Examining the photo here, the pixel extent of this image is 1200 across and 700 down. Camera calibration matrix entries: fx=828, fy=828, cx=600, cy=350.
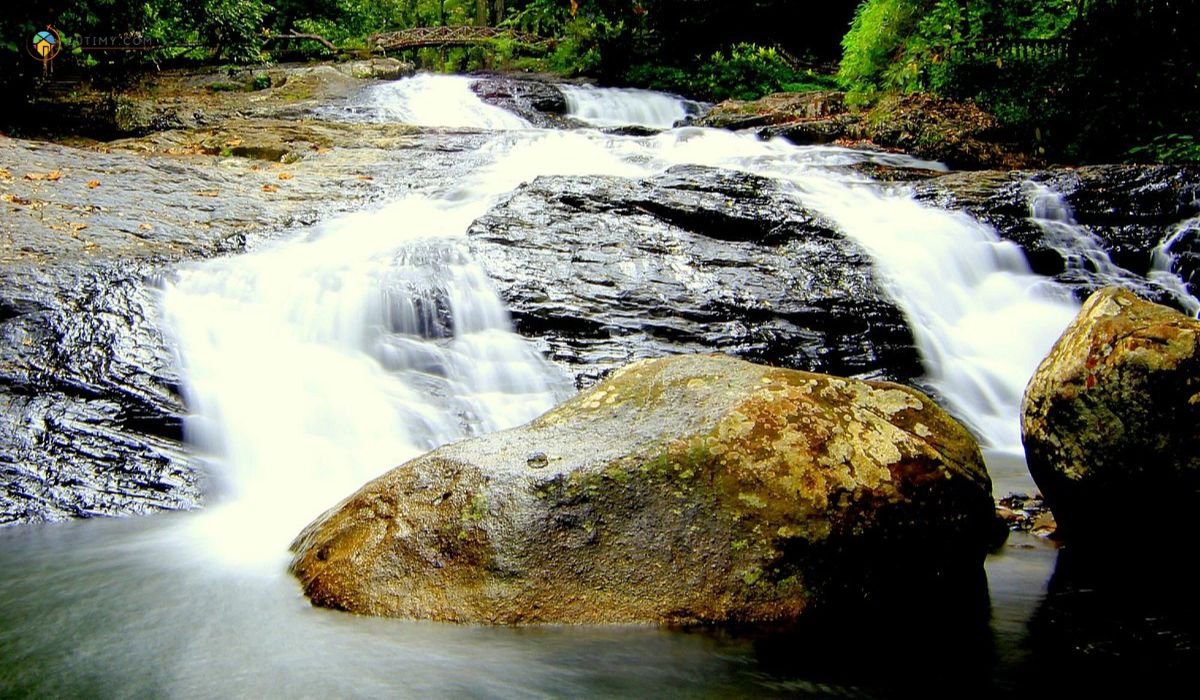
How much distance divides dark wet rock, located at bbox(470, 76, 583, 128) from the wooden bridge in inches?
152

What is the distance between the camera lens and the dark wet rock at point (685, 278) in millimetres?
6297

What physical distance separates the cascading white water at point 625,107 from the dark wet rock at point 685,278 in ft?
22.7

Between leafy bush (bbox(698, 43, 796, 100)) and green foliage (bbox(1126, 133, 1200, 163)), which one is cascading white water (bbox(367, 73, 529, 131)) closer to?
leafy bush (bbox(698, 43, 796, 100))

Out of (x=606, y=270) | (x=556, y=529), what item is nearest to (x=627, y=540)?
(x=556, y=529)

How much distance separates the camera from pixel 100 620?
319 cm

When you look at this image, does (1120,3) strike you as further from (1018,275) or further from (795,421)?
(795,421)

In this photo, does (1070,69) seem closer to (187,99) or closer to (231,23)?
(231,23)

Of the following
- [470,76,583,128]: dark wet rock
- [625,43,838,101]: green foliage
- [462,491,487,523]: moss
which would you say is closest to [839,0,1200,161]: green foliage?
[625,43,838,101]: green foliage

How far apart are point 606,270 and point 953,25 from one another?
8.60m

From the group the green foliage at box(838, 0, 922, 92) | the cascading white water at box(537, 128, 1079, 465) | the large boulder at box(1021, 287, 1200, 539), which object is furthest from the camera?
the green foliage at box(838, 0, 922, 92)

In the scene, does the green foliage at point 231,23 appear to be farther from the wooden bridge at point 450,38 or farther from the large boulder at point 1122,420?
the large boulder at point 1122,420

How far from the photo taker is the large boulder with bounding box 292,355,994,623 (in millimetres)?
2980

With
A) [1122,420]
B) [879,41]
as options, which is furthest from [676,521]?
[879,41]

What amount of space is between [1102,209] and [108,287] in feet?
28.8
